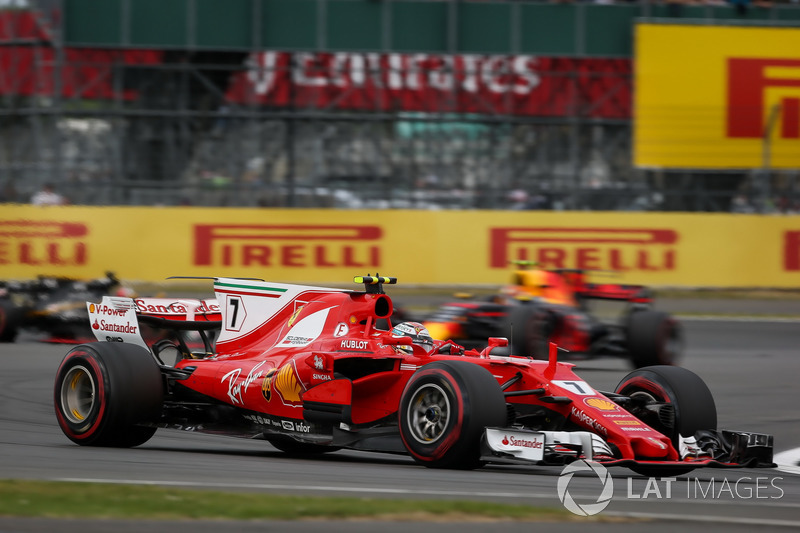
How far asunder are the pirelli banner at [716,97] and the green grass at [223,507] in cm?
2333

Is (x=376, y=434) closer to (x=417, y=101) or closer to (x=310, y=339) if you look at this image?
(x=310, y=339)

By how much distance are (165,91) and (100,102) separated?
156 cm

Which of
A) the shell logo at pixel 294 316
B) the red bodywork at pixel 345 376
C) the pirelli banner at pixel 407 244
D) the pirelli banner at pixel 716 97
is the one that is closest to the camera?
the red bodywork at pixel 345 376

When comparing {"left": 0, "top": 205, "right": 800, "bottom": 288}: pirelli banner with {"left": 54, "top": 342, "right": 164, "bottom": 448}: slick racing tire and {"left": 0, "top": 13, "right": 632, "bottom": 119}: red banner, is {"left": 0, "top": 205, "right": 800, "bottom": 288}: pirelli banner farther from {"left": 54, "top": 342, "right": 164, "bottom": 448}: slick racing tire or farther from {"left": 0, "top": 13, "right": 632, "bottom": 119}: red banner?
{"left": 54, "top": 342, "right": 164, "bottom": 448}: slick racing tire

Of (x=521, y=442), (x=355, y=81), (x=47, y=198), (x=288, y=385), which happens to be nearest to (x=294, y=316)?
(x=288, y=385)

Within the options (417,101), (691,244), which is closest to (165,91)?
(417,101)

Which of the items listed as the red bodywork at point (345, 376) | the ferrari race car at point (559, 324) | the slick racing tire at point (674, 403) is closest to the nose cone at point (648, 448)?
the red bodywork at point (345, 376)

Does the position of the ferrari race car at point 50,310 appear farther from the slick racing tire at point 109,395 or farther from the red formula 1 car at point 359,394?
the slick racing tire at point 109,395

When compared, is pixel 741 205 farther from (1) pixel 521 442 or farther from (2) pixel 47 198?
(1) pixel 521 442

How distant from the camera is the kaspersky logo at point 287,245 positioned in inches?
993

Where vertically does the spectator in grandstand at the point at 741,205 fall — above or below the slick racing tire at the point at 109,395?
above

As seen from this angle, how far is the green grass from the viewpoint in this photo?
6121mm

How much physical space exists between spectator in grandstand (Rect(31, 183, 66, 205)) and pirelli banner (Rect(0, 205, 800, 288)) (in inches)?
37.6

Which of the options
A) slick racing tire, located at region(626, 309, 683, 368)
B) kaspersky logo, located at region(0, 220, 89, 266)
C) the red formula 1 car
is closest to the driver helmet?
the red formula 1 car
